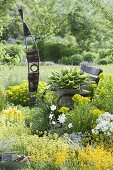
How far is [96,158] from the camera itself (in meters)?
6.23

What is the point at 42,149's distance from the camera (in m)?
6.84

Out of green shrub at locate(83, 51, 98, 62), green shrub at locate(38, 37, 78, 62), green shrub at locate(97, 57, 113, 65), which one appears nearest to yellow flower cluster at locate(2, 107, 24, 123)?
green shrub at locate(97, 57, 113, 65)

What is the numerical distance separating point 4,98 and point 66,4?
74.2ft

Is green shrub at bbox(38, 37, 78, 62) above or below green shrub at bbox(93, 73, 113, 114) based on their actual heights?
below

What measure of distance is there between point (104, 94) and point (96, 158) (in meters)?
2.71

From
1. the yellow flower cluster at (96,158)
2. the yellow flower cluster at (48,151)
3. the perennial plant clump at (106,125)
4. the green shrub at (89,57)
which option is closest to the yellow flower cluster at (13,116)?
the yellow flower cluster at (48,151)

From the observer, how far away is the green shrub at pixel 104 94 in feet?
27.8

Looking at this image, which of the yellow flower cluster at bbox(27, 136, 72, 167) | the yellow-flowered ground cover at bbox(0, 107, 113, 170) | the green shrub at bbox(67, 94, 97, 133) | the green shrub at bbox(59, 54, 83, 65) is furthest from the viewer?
the green shrub at bbox(59, 54, 83, 65)

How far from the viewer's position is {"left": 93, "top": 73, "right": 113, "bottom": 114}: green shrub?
8.46 meters

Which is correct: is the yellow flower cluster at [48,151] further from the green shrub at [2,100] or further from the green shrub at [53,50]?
the green shrub at [53,50]

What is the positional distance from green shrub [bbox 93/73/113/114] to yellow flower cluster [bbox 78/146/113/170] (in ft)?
5.99

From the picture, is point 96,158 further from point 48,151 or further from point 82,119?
point 82,119

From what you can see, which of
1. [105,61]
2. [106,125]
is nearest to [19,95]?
[106,125]

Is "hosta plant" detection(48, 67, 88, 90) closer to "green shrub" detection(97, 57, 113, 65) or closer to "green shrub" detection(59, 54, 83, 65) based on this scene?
"green shrub" detection(97, 57, 113, 65)
